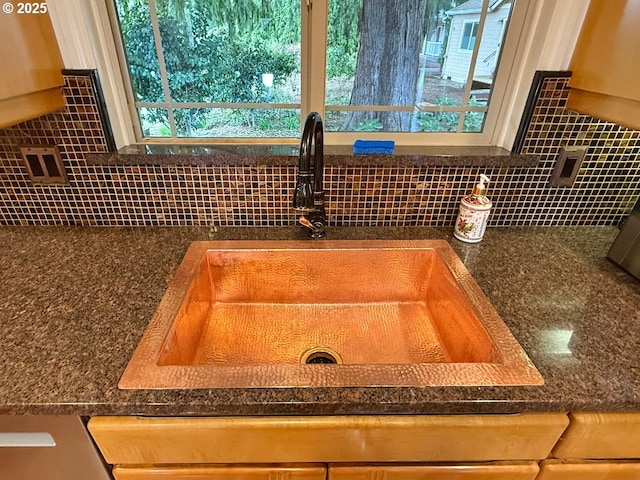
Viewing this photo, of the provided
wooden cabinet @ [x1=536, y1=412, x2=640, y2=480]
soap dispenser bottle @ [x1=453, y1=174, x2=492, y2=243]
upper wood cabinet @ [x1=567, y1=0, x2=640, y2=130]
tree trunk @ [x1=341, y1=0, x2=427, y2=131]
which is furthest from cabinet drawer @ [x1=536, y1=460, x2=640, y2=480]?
tree trunk @ [x1=341, y1=0, x2=427, y2=131]

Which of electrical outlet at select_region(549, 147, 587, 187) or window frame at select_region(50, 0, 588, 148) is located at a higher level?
window frame at select_region(50, 0, 588, 148)

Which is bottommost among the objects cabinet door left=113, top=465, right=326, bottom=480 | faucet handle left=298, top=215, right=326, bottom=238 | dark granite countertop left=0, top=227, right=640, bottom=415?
cabinet door left=113, top=465, right=326, bottom=480

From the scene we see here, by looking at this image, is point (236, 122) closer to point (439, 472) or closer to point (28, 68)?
point (28, 68)

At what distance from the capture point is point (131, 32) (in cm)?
100

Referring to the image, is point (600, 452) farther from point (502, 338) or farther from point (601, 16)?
point (601, 16)

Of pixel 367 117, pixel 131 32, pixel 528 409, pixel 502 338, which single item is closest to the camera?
pixel 528 409

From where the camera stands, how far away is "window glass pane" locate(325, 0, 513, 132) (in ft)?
3.28

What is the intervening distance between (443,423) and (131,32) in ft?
3.89

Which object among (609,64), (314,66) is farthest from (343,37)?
(609,64)

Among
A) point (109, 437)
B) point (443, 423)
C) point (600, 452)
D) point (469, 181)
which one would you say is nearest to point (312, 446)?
point (443, 423)

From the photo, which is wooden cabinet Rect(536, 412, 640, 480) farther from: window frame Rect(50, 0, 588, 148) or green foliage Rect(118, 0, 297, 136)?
green foliage Rect(118, 0, 297, 136)

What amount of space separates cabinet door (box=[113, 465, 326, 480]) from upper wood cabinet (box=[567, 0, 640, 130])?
0.94 meters

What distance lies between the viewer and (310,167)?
876mm

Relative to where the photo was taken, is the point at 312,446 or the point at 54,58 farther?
the point at 54,58
